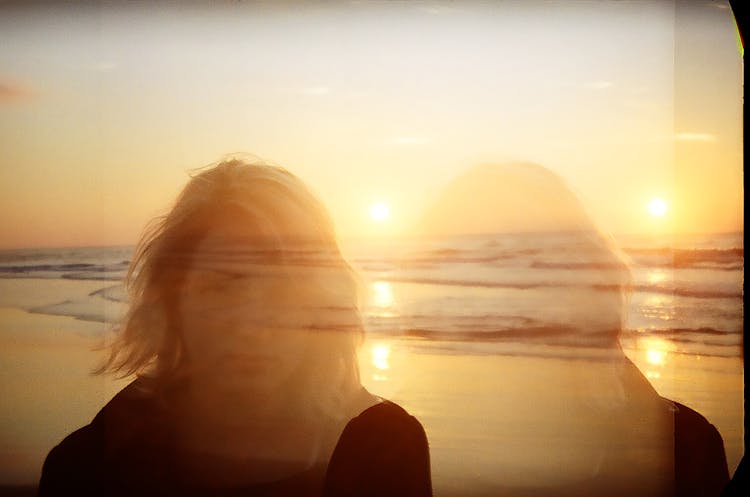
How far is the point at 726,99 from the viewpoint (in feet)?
5.43

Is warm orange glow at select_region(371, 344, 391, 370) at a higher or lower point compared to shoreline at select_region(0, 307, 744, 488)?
higher

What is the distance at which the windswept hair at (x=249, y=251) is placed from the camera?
63.5 inches

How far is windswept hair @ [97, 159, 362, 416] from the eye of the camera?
5.29ft

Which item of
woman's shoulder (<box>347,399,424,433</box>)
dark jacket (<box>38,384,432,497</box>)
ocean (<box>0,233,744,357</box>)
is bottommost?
dark jacket (<box>38,384,432,497</box>)

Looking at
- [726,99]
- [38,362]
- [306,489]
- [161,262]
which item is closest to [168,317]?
[161,262]

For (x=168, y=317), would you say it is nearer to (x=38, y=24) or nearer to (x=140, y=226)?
(x=140, y=226)

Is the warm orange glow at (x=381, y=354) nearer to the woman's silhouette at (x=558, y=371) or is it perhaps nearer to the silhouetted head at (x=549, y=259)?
the woman's silhouette at (x=558, y=371)

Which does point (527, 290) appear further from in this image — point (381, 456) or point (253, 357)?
point (253, 357)

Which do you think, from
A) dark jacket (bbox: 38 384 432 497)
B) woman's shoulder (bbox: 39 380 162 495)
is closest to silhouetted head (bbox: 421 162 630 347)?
dark jacket (bbox: 38 384 432 497)

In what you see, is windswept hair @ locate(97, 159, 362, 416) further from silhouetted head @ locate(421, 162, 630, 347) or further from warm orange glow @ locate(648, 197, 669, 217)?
warm orange glow @ locate(648, 197, 669, 217)

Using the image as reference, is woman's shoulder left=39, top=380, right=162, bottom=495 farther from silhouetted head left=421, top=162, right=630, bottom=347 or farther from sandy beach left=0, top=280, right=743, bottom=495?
silhouetted head left=421, top=162, right=630, bottom=347

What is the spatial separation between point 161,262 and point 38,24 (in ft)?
2.42

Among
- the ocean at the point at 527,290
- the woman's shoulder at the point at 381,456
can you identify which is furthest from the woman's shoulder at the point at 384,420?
the ocean at the point at 527,290

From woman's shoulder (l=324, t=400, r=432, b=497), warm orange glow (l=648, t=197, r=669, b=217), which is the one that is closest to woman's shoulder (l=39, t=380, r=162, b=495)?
woman's shoulder (l=324, t=400, r=432, b=497)
